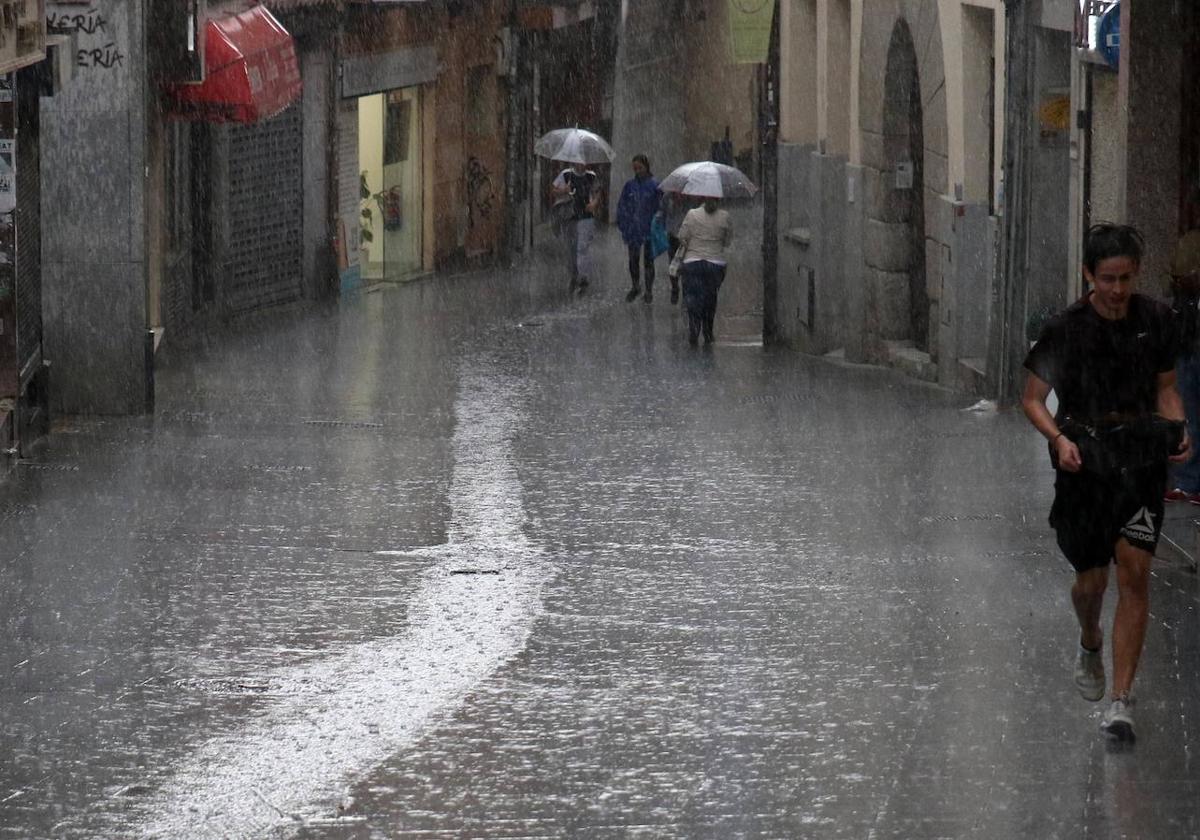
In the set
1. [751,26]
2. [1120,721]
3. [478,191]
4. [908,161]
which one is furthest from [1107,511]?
[478,191]

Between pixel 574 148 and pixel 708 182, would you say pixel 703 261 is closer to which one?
pixel 708 182

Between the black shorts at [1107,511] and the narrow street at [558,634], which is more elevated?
the black shorts at [1107,511]

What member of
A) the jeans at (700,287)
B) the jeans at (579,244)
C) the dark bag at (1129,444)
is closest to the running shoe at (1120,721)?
the dark bag at (1129,444)

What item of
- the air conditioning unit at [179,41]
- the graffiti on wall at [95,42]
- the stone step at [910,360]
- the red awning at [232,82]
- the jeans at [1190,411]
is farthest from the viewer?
the red awning at [232,82]

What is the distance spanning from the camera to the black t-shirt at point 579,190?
30172mm

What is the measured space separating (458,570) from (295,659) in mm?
1949

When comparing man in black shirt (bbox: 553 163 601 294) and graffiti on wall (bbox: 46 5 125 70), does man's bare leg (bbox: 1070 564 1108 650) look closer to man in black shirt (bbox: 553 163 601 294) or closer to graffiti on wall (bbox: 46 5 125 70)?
graffiti on wall (bbox: 46 5 125 70)

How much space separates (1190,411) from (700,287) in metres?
11.8

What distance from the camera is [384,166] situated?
3161 centimetres

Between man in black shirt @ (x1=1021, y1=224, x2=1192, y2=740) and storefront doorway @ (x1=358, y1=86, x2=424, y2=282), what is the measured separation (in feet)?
77.9

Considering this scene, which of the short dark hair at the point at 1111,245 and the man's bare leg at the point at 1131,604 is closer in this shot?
the short dark hair at the point at 1111,245

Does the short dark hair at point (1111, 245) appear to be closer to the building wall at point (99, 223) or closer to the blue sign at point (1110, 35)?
the blue sign at point (1110, 35)

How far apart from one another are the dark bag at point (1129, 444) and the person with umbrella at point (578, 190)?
75.2 feet

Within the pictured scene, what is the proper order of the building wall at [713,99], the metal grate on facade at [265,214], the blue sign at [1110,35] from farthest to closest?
the building wall at [713,99] < the metal grate on facade at [265,214] < the blue sign at [1110,35]
